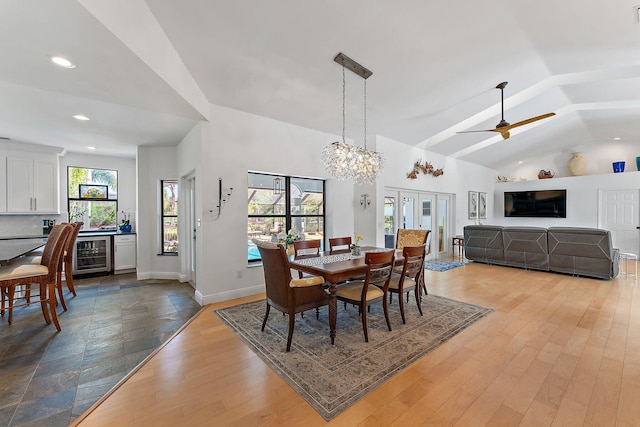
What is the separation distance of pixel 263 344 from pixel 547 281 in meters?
5.32

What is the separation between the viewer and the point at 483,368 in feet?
7.45

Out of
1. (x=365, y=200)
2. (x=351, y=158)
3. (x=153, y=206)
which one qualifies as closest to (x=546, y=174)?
(x=365, y=200)

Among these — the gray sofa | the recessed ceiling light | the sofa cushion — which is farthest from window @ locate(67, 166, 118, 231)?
the sofa cushion

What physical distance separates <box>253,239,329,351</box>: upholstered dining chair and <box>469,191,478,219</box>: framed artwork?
7429 mm

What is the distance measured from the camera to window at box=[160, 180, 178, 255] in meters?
5.36

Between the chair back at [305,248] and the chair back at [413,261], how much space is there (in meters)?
1.23

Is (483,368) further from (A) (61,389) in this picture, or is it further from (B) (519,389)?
(A) (61,389)

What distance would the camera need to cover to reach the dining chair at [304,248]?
12.2ft

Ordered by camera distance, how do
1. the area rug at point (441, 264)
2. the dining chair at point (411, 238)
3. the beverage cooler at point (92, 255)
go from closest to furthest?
the dining chair at point (411, 238)
the beverage cooler at point (92, 255)
the area rug at point (441, 264)

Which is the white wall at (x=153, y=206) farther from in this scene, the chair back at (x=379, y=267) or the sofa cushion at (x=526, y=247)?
the sofa cushion at (x=526, y=247)

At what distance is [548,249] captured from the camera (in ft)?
18.2

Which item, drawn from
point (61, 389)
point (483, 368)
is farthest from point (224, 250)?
point (483, 368)

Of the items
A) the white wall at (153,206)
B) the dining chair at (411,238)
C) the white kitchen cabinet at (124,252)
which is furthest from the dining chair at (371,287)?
the white kitchen cabinet at (124,252)

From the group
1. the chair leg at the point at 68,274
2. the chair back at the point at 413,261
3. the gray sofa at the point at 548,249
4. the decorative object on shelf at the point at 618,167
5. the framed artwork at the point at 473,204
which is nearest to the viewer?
the chair back at the point at 413,261
